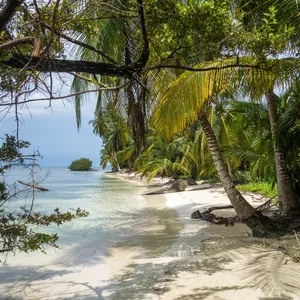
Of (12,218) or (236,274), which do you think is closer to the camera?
(12,218)

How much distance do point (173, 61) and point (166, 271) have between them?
2827 mm

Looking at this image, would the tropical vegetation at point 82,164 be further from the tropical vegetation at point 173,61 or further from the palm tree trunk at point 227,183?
the palm tree trunk at point 227,183

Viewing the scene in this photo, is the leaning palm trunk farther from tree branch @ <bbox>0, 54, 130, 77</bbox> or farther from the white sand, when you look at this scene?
tree branch @ <bbox>0, 54, 130, 77</bbox>

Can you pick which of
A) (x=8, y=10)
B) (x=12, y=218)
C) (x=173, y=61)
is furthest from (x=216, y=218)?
(x=8, y=10)

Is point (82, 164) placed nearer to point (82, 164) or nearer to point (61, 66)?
point (82, 164)

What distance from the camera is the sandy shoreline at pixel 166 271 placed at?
3609 millimetres

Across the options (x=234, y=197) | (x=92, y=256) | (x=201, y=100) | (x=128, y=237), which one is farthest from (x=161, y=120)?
(x=128, y=237)

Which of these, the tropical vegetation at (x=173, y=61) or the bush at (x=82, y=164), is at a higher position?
the tropical vegetation at (x=173, y=61)

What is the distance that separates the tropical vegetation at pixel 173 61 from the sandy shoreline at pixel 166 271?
119 cm

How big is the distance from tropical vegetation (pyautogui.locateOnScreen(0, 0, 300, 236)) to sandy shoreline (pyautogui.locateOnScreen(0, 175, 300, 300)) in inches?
46.7

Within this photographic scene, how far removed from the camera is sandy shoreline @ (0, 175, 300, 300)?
11.8 feet

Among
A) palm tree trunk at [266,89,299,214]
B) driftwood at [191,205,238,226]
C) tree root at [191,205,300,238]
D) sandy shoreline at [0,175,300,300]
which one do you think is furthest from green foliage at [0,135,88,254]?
driftwood at [191,205,238,226]

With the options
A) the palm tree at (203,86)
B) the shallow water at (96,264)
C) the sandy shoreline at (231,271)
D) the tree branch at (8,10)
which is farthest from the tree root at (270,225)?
the tree branch at (8,10)

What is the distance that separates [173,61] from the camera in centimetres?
363
